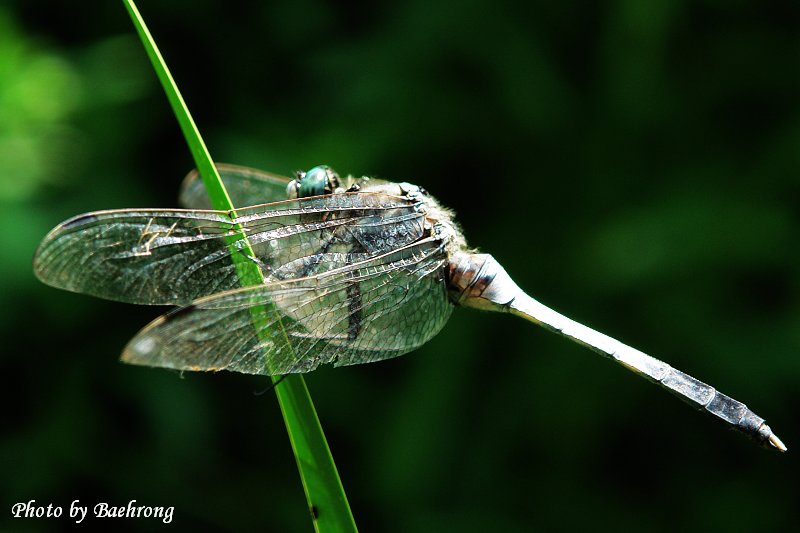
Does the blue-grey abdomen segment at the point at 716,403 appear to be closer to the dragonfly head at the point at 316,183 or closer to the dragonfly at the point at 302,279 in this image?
the dragonfly at the point at 302,279

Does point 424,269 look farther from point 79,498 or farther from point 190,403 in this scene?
point 79,498

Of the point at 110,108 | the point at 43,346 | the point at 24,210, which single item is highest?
the point at 110,108

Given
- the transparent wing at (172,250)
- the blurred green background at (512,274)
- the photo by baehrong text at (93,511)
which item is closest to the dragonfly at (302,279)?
the transparent wing at (172,250)

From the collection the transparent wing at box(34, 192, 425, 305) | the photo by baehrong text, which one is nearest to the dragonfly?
the transparent wing at box(34, 192, 425, 305)

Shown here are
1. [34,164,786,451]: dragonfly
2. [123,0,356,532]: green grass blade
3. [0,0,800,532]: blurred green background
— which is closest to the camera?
[123,0,356,532]: green grass blade

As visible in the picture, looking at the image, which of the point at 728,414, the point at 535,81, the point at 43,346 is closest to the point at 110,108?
the point at 43,346

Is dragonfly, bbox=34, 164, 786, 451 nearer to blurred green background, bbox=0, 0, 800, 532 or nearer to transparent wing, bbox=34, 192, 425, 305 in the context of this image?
transparent wing, bbox=34, 192, 425, 305

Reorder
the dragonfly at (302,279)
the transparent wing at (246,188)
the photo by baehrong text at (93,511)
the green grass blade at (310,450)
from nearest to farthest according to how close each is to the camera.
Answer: the green grass blade at (310,450)
the dragonfly at (302,279)
the transparent wing at (246,188)
the photo by baehrong text at (93,511)
